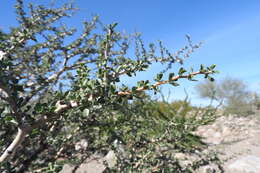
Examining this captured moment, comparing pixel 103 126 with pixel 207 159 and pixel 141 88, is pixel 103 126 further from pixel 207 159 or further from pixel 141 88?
pixel 141 88

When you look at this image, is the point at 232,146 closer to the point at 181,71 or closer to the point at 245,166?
the point at 245,166

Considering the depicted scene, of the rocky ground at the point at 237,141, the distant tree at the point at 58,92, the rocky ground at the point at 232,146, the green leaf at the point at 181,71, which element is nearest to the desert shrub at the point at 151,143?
the distant tree at the point at 58,92

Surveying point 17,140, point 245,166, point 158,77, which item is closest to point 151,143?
point 158,77

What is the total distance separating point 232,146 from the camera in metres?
6.41

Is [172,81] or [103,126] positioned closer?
[172,81]

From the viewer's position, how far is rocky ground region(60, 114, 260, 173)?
4.17 m

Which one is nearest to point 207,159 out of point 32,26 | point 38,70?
point 38,70

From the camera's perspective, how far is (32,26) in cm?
201

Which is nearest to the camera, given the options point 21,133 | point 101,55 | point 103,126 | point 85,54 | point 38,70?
point 21,133

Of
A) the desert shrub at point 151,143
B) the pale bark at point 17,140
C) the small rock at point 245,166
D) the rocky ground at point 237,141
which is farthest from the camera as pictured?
the rocky ground at point 237,141

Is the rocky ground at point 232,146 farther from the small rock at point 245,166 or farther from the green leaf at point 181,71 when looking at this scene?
the green leaf at point 181,71

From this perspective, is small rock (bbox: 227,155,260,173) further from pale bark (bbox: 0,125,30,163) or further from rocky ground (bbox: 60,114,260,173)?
pale bark (bbox: 0,125,30,163)

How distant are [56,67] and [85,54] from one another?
0.42 meters

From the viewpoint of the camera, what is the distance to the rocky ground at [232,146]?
13.7 ft
